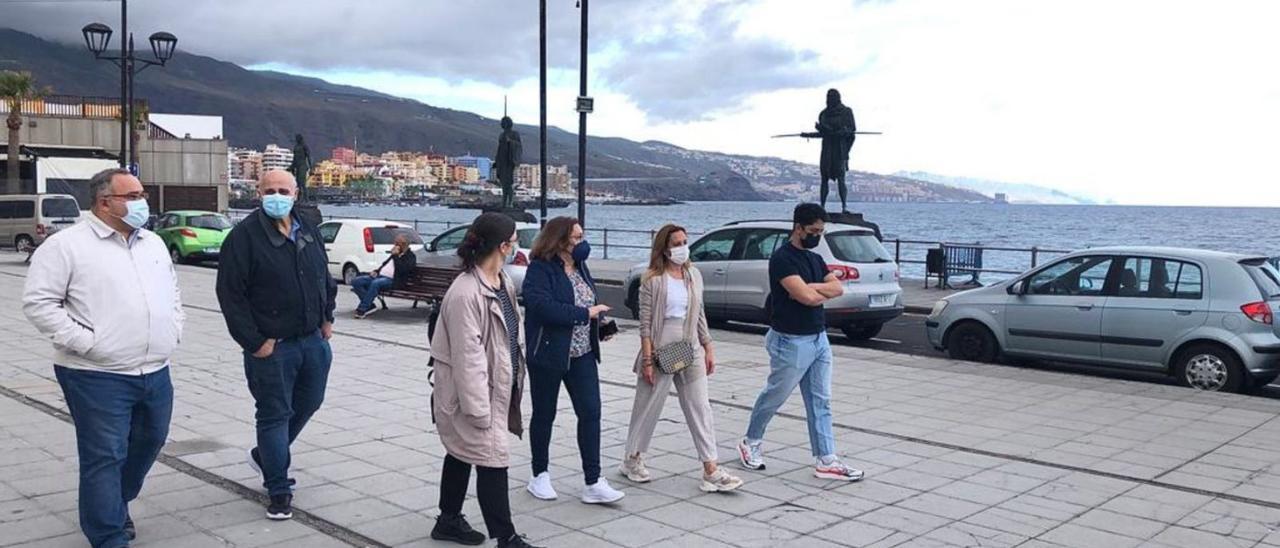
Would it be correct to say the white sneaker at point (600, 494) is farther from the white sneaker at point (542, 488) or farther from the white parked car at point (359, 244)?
the white parked car at point (359, 244)

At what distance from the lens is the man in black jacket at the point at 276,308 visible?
225 inches

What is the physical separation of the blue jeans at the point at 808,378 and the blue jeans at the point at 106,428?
11.5 feet

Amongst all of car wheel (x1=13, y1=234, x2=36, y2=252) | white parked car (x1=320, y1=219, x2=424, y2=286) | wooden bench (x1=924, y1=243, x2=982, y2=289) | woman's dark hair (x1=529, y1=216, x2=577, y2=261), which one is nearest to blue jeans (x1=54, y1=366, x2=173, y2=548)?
woman's dark hair (x1=529, y1=216, x2=577, y2=261)

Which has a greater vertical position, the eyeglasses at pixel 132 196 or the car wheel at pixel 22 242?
the eyeglasses at pixel 132 196

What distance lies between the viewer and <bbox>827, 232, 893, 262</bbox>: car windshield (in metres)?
15.0

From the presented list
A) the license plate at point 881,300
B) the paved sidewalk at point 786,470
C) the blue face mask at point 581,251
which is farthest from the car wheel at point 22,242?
the blue face mask at point 581,251

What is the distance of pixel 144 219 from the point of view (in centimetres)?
530

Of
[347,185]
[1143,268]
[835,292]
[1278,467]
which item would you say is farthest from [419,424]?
[347,185]

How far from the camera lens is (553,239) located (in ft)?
20.4

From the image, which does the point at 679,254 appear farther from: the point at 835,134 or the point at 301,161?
the point at 301,161

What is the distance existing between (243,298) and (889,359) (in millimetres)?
8821

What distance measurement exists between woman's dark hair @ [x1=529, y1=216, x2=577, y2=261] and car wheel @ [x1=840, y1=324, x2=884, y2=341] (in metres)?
9.81

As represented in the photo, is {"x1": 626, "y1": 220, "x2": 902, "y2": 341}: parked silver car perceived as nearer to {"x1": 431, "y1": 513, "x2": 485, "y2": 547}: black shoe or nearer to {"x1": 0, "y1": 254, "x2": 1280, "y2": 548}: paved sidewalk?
{"x1": 0, "y1": 254, "x2": 1280, "y2": 548}: paved sidewalk

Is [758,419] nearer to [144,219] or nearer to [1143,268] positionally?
[144,219]
